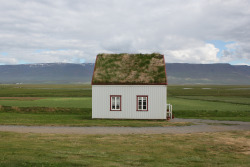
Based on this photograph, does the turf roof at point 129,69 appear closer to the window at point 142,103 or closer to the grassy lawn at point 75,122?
the window at point 142,103

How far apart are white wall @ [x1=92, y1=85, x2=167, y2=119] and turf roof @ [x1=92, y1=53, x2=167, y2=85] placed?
63 cm

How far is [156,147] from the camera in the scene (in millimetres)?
15773

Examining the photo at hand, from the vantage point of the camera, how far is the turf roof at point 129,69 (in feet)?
110

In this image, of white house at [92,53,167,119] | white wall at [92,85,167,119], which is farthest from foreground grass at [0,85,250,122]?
white house at [92,53,167,119]

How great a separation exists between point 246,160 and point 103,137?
935 centimetres

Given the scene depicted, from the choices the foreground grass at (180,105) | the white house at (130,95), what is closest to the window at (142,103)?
the white house at (130,95)

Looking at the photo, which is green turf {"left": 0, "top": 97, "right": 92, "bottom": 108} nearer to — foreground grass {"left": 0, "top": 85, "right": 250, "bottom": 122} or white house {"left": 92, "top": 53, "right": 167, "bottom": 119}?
foreground grass {"left": 0, "top": 85, "right": 250, "bottom": 122}

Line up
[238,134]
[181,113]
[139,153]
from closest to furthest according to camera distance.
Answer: [139,153], [238,134], [181,113]

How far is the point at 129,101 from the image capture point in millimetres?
33156

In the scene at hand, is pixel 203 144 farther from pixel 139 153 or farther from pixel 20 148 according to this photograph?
pixel 20 148

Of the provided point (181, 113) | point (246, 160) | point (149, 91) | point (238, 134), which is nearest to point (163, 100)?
point (149, 91)

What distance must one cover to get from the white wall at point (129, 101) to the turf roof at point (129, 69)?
2.06 ft

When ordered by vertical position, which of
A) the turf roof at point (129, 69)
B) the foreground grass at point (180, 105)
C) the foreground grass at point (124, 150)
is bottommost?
the foreground grass at point (124, 150)

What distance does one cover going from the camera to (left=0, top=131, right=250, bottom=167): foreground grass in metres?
12.1
